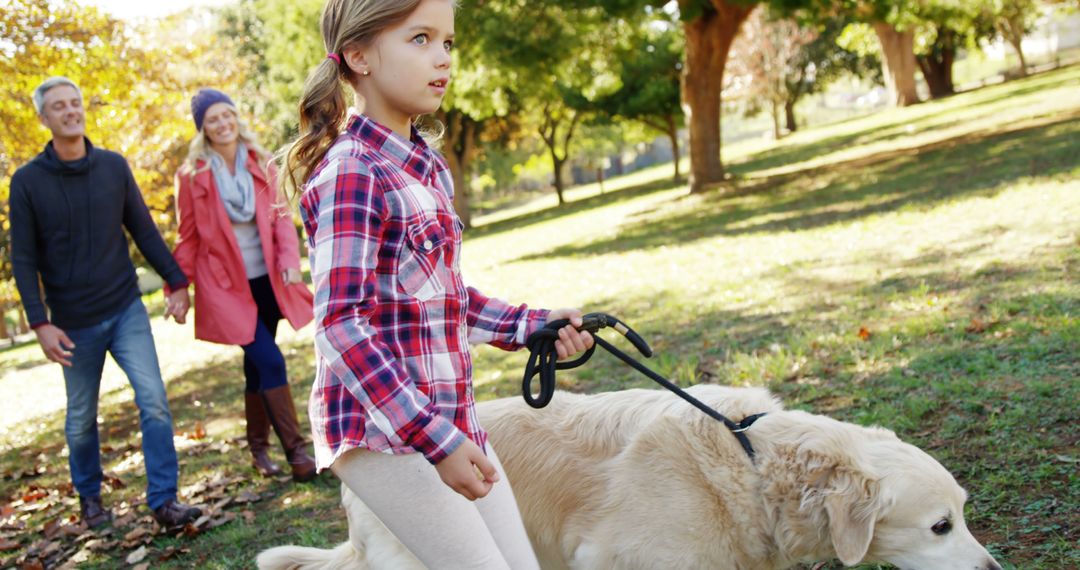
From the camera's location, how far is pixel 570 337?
291cm

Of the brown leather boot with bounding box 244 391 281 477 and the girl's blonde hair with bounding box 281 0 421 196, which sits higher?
the girl's blonde hair with bounding box 281 0 421 196

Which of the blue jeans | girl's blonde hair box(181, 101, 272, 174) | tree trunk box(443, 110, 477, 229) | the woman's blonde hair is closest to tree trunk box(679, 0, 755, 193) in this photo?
tree trunk box(443, 110, 477, 229)

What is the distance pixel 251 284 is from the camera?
6172 millimetres

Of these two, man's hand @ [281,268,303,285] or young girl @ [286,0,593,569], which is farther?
man's hand @ [281,268,303,285]

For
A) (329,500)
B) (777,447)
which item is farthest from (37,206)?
(777,447)

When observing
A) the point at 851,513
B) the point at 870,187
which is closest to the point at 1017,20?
the point at 870,187

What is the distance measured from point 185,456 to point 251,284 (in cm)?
211

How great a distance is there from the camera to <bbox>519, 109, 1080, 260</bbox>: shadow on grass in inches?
572

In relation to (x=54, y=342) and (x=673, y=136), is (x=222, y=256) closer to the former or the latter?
(x=54, y=342)

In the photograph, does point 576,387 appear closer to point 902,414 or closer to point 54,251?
point 902,414

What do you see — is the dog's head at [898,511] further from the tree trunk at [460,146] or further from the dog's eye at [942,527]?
the tree trunk at [460,146]

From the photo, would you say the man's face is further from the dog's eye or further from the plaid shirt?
the dog's eye

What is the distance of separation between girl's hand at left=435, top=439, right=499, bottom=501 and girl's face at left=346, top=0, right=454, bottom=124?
942 mm

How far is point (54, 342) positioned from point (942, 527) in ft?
15.8
